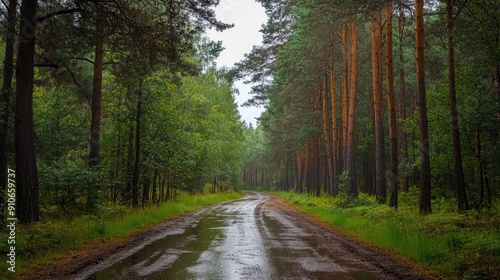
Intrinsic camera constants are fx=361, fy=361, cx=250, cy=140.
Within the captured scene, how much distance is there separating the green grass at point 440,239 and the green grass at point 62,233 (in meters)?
7.63

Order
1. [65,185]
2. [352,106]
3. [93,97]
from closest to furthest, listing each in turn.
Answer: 1. [65,185]
2. [93,97]
3. [352,106]

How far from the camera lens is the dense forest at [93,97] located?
10.0m

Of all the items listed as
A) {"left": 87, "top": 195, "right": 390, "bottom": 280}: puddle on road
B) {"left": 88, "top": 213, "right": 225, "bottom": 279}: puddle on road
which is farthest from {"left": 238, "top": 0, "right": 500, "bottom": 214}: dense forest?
{"left": 88, "top": 213, "right": 225, "bottom": 279}: puddle on road

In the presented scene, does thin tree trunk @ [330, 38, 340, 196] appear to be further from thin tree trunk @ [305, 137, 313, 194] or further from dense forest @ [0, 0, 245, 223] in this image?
thin tree trunk @ [305, 137, 313, 194]

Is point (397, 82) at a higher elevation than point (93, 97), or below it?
higher

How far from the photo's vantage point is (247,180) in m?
124

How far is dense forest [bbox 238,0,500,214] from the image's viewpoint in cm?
1396

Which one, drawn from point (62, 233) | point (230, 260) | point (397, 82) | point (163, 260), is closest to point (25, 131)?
point (62, 233)

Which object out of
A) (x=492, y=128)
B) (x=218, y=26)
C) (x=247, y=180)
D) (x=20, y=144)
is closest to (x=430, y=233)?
(x=492, y=128)

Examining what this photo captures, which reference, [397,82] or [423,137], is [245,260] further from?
[397,82]

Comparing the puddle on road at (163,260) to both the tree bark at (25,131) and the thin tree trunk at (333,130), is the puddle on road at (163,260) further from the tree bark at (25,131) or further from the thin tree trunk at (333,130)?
the thin tree trunk at (333,130)

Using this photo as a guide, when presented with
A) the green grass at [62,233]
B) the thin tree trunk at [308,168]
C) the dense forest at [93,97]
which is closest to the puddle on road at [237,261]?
the green grass at [62,233]

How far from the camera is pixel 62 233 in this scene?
9.45 m

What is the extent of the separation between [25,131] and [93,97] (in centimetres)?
568
